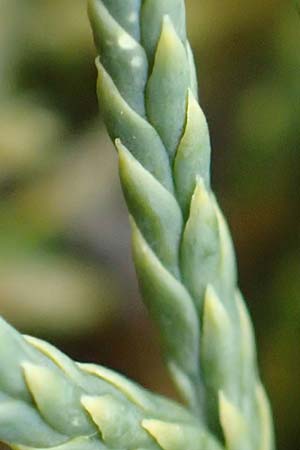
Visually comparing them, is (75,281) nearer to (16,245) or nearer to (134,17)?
(16,245)

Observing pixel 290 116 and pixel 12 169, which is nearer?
pixel 290 116

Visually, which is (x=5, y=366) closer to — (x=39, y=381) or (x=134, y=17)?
(x=39, y=381)

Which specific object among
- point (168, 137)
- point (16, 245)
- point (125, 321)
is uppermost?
point (168, 137)

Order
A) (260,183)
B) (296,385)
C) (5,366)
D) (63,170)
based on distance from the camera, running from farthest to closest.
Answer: (63,170), (260,183), (296,385), (5,366)

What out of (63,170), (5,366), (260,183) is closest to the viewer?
(5,366)

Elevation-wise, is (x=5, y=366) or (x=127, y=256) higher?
(x=5, y=366)

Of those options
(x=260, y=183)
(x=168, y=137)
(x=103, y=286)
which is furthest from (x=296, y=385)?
(x=168, y=137)

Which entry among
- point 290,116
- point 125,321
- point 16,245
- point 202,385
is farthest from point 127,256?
point 202,385
